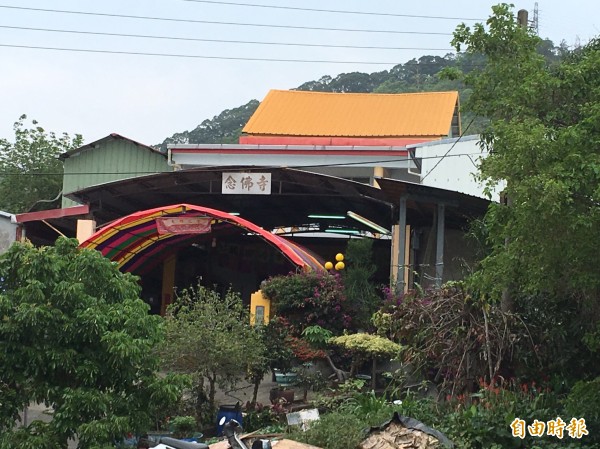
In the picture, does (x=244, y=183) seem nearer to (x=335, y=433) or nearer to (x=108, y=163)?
(x=335, y=433)

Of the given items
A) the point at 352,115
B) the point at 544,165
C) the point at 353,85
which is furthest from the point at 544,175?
the point at 353,85

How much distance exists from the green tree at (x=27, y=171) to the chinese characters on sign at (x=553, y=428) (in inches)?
919

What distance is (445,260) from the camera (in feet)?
57.9

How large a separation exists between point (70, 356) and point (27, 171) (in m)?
23.7

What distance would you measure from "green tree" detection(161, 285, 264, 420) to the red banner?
412 centimetres

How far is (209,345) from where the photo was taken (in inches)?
459

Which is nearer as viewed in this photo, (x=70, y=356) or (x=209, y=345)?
(x=70, y=356)

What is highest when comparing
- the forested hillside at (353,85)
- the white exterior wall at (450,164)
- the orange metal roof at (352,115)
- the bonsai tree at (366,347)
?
the forested hillside at (353,85)

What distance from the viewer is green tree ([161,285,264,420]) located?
38.2ft

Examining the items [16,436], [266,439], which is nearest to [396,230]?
[266,439]

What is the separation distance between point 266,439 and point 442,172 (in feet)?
38.0

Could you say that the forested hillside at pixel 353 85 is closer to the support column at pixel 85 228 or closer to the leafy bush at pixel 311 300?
the support column at pixel 85 228

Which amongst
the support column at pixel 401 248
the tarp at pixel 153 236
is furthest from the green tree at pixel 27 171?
the support column at pixel 401 248

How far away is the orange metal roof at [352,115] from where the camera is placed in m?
24.9
